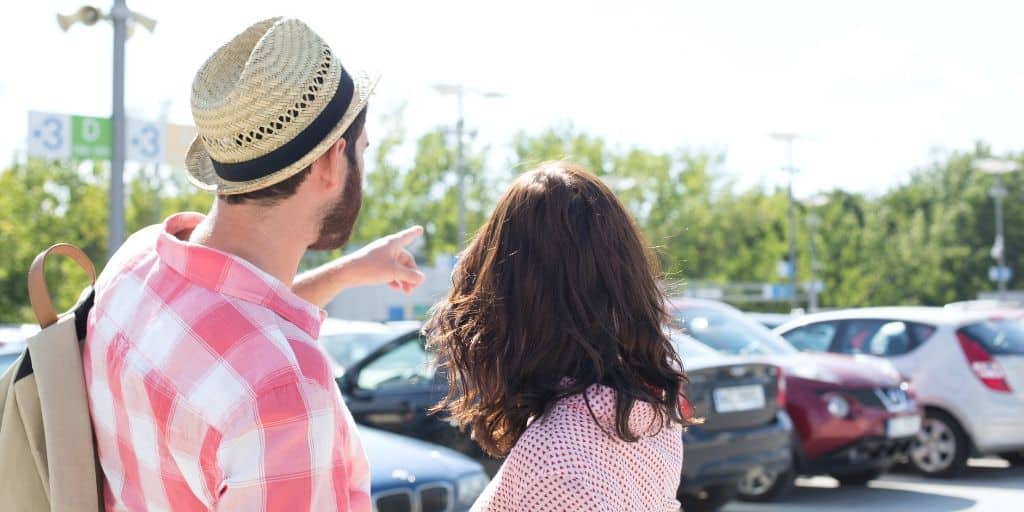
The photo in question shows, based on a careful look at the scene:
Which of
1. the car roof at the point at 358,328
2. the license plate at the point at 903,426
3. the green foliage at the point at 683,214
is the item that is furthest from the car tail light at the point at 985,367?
the green foliage at the point at 683,214

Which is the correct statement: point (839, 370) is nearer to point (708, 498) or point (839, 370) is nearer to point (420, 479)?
point (708, 498)

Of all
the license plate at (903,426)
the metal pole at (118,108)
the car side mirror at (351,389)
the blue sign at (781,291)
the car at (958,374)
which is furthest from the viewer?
the blue sign at (781,291)

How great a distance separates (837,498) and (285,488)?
8.28 m

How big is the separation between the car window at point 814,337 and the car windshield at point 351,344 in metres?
4.87

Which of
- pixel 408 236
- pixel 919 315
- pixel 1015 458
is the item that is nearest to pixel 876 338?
pixel 919 315

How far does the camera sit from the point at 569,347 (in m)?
1.72

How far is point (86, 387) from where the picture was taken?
65.7 inches

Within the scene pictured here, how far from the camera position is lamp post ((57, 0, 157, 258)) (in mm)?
9773

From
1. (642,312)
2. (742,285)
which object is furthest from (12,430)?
(742,285)

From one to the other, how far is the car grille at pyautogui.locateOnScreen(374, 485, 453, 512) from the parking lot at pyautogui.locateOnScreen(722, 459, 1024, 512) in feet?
13.2

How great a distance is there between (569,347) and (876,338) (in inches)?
367

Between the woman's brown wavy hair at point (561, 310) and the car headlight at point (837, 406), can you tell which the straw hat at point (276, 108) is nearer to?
the woman's brown wavy hair at point (561, 310)

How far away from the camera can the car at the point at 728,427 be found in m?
6.75

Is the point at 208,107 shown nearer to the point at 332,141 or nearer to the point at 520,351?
the point at 332,141
